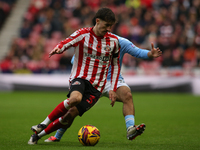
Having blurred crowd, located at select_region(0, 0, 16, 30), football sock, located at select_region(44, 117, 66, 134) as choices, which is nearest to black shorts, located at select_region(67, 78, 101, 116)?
football sock, located at select_region(44, 117, 66, 134)

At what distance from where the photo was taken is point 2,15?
23016mm

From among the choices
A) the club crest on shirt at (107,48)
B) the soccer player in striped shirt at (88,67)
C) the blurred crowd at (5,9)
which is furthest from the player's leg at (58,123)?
the blurred crowd at (5,9)

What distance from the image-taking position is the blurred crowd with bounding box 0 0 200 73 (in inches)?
659

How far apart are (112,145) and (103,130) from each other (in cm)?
→ 170

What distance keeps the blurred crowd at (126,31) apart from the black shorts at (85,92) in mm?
11295

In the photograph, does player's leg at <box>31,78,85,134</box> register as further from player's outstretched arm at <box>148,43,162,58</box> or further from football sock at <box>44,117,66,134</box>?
player's outstretched arm at <box>148,43,162,58</box>

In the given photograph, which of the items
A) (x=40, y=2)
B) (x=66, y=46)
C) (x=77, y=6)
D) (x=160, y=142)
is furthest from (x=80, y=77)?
(x=40, y=2)

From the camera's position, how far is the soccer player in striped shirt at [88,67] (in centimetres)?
525

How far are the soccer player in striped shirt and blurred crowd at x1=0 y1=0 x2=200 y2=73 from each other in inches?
437

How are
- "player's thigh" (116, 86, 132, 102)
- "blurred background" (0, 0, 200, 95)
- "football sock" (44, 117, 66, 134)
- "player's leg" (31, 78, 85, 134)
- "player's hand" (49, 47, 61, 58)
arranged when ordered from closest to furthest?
"player's hand" (49, 47, 61, 58)
"player's leg" (31, 78, 85, 134)
"football sock" (44, 117, 66, 134)
"player's thigh" (116, 86, 132, 102)
"blurred background" (0, 0, 200, 95)

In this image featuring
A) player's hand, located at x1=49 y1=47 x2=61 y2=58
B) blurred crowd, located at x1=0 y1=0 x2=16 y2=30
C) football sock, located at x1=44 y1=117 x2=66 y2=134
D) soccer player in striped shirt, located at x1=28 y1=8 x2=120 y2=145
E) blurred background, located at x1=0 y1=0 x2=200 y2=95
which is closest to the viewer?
player's hand, located at x1=49 y1=47 x2=61 y2=58

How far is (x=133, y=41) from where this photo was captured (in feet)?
58.0

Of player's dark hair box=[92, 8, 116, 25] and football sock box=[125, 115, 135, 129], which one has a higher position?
player's dark hair box=[92, 8, 116, 25]

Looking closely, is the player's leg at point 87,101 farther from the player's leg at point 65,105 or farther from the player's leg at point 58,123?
the player's leg at point 65,105
